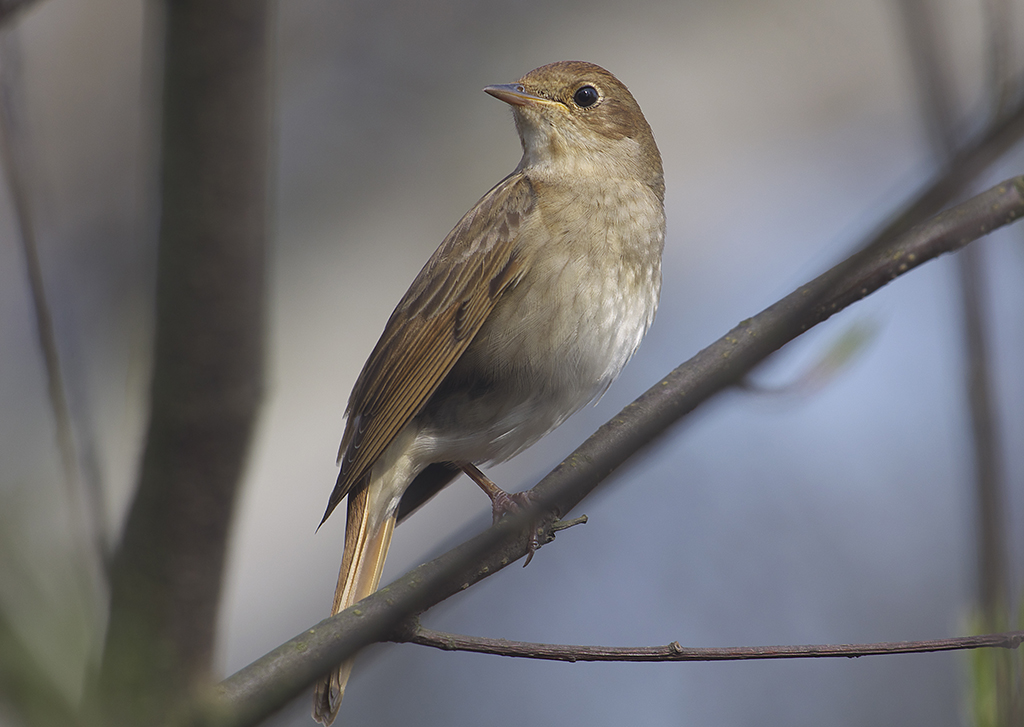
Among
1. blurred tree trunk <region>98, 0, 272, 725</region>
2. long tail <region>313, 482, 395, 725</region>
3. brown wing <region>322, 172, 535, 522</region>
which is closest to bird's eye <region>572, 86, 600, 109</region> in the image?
brown wing <region>322, 172, 535, 522</region>

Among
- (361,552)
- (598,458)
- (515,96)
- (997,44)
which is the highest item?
(515,96)

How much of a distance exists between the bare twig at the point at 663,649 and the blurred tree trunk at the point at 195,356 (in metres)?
0.39

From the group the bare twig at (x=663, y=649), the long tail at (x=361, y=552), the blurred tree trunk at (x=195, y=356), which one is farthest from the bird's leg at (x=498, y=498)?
the blurred tree trunk at (x=195, y=356)

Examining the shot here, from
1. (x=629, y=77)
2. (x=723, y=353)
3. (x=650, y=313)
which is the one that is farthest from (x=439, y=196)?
(x=723, y=353)

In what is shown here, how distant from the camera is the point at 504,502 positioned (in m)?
3.07

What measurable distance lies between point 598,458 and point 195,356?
61 centimetres

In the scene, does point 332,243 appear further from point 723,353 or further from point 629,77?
point 723,353

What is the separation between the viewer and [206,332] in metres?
1.38

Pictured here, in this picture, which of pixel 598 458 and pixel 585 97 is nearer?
pixel 598 458

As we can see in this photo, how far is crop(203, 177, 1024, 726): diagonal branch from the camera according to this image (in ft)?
4.30

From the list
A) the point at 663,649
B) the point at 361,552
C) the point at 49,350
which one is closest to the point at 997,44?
the point at 663,649

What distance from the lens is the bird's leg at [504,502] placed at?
7.84 feet

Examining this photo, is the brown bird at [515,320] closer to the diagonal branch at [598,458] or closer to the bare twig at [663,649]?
the diagonal branch at [598,458]

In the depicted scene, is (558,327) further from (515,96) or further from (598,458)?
(598,458)
